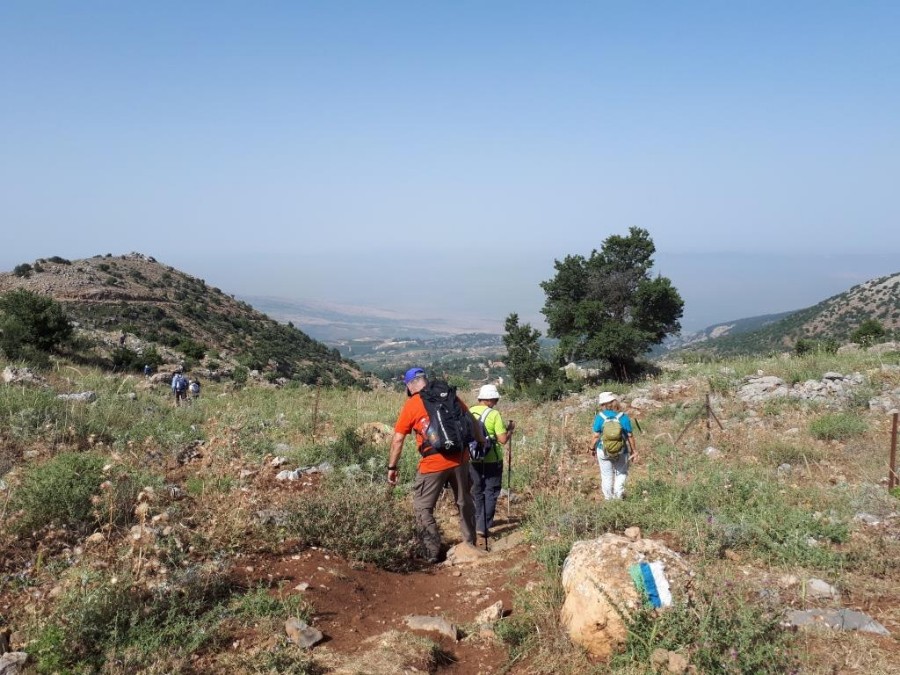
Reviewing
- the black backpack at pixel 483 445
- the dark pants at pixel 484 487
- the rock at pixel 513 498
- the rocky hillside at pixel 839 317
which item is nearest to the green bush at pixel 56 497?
the black backpack at pixel 483 445

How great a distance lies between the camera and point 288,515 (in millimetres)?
5270

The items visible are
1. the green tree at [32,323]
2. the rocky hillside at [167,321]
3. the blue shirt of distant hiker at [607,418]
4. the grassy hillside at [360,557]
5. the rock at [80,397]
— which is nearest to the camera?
the grassy hillside at [360,557]

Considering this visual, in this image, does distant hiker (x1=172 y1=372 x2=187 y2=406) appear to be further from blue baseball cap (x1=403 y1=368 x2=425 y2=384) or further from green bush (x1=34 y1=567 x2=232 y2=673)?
green bush (x1=34 y1=567 x2=232 y2=673)

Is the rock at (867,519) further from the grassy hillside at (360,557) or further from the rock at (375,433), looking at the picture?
the rock at (375,433)

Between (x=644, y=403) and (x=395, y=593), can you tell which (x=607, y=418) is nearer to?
(x=395, y=593)

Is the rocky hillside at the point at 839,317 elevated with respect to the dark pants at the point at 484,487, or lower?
lower

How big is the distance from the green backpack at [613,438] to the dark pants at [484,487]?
1.28m

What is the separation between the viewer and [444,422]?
533cm

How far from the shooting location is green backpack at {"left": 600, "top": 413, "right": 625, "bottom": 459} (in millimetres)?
6508

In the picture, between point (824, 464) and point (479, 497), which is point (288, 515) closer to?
point (479, 497)

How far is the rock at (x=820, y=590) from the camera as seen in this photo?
4098 millimetres

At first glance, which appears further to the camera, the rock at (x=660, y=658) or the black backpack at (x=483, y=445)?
the black backpack at (x=483, y=445)

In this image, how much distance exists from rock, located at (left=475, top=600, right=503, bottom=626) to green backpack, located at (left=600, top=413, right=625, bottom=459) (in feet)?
9.21

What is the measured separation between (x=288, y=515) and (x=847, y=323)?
6392 cm
